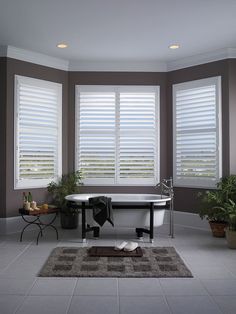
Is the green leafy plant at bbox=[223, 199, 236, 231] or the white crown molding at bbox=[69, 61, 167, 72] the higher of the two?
the white crown molding at bbox=[69, 61, 167, 72]

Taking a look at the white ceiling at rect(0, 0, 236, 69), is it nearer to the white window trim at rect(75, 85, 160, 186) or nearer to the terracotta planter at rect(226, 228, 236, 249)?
the white window trim at rect(75, 85, 160, 186)

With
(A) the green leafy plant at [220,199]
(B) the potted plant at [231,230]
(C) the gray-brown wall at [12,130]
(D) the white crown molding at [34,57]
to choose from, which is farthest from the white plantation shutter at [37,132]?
(B) the potted plant at [231,230]

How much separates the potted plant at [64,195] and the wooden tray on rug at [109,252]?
1464mm

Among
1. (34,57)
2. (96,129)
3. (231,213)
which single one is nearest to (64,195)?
(96,129)

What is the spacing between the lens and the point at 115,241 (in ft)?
17.3

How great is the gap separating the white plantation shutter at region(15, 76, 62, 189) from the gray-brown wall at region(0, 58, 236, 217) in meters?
0.12

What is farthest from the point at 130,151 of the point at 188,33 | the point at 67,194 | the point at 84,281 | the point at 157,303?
the point at 157,303

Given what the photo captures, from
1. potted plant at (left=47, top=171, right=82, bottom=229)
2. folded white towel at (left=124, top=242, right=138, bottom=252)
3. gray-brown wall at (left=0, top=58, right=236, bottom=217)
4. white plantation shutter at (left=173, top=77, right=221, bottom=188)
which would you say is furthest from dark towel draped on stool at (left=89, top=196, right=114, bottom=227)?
white plantation shutter at (left=173, top=77, right=221, bottom=188)

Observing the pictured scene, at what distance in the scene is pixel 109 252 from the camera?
14.9 ft

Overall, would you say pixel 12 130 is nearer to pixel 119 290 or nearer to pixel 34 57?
pixel 34 57

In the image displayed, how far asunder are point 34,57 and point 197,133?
3.10 m

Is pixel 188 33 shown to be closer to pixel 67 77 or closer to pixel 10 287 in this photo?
pixel 67 77

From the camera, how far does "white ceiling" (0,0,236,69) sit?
418 cm

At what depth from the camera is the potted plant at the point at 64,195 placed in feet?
20.0
